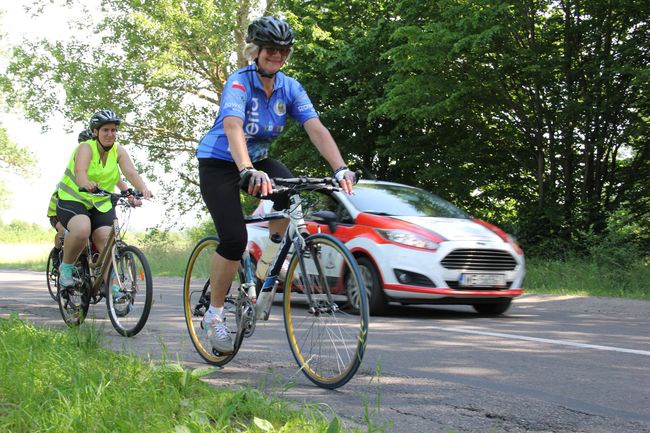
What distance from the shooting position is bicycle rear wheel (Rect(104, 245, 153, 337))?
6523 millimetres

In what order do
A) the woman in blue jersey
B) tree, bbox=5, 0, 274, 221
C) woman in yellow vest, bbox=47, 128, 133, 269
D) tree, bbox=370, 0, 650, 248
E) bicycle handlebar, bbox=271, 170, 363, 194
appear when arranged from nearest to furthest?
bicycle handlebar, bbox=271, 170, 363, 194, the woman in blue jersey, woman in yellow vest, bbox=47, 128, 133, 269, tree, bbox=370, 0, 650, 248, tree, bbox=5, 0, 274, 221

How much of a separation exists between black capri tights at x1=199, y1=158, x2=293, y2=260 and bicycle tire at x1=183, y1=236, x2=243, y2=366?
1.02ft

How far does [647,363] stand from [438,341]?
1724 millimetres

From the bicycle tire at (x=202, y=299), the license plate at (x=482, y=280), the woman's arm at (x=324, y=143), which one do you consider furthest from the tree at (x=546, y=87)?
the woman's arm at (x=324, y=143)

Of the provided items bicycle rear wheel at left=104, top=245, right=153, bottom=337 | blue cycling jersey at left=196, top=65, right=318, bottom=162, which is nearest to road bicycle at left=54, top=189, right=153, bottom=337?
bicycle rear wheel at left=104, top=245, right=153, bottom=337

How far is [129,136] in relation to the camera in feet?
112

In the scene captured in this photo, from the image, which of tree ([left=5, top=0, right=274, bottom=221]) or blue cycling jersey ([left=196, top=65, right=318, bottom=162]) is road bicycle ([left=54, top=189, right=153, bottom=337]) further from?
tree ([left=5, top=0, right=274, bottom=221])

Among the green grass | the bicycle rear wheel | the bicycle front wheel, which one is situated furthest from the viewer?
the bicycle rear wheel

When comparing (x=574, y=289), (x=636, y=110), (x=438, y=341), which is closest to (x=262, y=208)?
(x=438, y=341)

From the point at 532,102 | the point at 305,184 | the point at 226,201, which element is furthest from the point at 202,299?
the point at 532,102

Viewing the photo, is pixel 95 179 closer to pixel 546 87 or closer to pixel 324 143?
pixel 324 143

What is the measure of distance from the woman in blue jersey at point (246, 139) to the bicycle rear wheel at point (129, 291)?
153 cm

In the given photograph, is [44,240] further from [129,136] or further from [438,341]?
[438,341]

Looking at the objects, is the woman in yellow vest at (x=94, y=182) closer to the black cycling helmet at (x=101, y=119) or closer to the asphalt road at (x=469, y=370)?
the black cycling helmet at (x=101, y=119)
